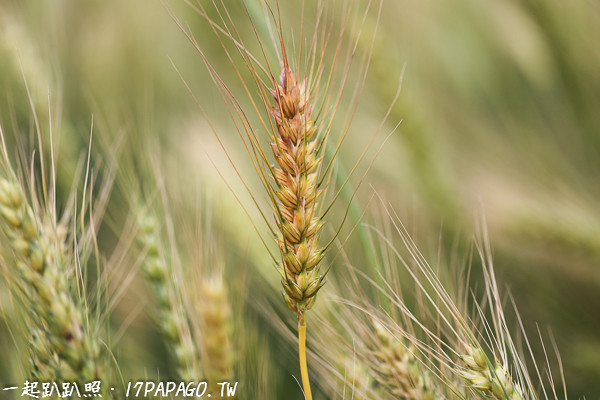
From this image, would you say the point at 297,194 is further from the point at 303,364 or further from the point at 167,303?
the point at 167,303

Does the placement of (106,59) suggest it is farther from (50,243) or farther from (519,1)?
(519,1)

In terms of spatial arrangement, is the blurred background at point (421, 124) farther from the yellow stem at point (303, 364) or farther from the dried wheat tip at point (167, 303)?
the yellow stem at point (303, 364)

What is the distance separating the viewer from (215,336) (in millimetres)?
437

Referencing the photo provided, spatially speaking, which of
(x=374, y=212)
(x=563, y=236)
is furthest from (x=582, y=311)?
(x=374, y=212)

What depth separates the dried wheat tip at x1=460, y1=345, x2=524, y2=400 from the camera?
34 centimetres

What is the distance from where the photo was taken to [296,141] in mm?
304

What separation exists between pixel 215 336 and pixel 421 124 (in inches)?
13.3

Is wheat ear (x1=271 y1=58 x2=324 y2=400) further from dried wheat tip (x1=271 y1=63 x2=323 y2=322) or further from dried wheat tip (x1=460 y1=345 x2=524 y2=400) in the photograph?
dried wheat tip (x1=460 y1=345 x2=524 y2=400)

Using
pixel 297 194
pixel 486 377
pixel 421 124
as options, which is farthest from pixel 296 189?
pixel 421 124

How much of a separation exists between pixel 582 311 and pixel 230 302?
0.42 m

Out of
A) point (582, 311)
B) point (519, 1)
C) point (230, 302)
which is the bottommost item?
point (582, 311)

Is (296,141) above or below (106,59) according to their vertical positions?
below

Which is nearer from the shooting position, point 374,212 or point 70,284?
point 70,284

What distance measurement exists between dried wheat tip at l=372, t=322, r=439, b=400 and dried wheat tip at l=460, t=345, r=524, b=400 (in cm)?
6
